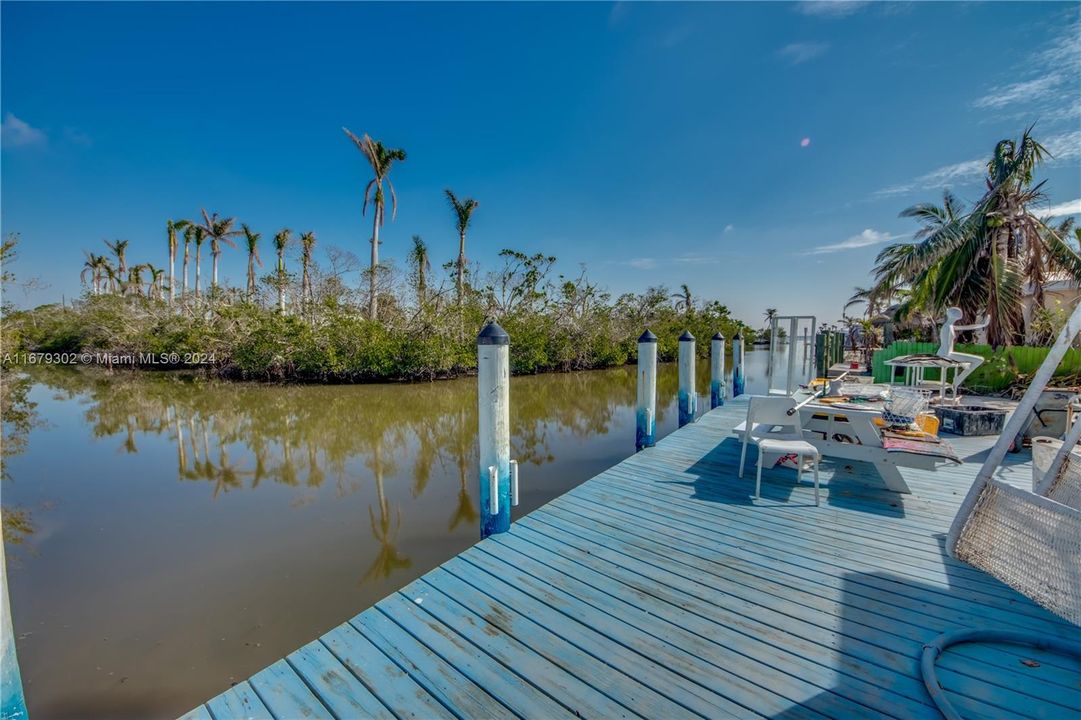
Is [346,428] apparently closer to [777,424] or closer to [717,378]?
[717,378]

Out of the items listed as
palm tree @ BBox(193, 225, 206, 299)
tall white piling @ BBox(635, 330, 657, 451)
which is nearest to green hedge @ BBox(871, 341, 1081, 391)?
tall white piling @ BBox(635, 330, 657, 451)

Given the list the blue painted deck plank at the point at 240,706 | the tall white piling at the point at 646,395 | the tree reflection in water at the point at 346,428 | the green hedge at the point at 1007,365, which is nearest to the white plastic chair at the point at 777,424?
the tall white piling at the point at 646,395

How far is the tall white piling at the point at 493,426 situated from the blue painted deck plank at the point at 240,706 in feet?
5.56

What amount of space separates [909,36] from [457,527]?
8397 millimetres

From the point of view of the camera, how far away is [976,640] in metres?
2.11

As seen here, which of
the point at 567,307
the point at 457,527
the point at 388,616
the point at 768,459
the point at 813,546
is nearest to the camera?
the point at 388,616

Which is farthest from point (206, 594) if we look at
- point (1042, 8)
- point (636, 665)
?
point (1042, 8)

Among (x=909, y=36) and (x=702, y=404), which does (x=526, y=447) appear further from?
(x=909, y=36)

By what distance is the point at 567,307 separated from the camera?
24.8 m

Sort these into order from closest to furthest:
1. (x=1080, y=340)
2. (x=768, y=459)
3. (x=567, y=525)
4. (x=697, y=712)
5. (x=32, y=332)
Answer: (x=697, y=712), (x=567, y=525), (x=768, y=459), (x=1080, y=340), (x=32, y=332)

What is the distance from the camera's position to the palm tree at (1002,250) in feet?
33.6

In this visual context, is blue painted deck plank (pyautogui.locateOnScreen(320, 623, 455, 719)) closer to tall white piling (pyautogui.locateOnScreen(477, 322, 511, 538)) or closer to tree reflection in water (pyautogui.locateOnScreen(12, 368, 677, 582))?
tall white piling (pyautogui.locateOnScreen(477, 322, 511, 538))

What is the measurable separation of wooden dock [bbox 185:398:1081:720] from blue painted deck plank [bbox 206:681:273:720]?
1 centimetres

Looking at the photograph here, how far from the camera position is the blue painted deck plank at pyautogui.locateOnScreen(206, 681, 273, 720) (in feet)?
5.96
